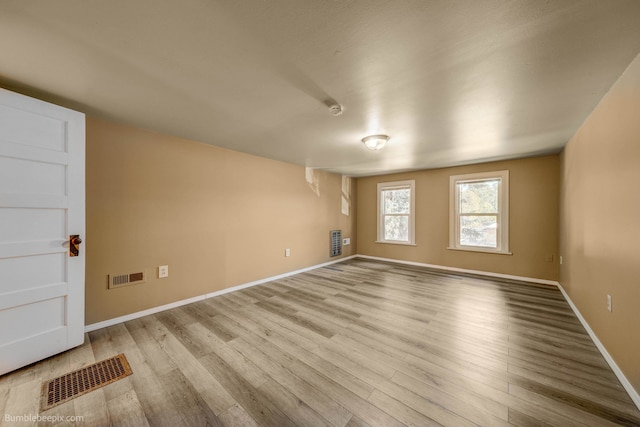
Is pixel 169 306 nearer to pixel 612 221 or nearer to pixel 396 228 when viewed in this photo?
pixel 612 221

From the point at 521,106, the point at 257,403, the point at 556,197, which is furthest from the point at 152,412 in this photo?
the point at 556,197

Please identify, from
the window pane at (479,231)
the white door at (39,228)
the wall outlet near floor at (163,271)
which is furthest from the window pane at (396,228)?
the white door at (39,228)

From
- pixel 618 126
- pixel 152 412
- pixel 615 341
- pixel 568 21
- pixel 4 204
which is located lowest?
pixel 152 412

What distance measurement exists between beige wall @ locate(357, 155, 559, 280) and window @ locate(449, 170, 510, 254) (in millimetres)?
101

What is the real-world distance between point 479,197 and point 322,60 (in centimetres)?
433

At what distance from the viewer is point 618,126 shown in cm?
174

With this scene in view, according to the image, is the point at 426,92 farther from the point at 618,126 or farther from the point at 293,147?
the point at 293,147

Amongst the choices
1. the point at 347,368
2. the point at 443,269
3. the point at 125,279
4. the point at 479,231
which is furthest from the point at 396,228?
the point at 125,279

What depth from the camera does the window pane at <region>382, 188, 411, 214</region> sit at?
545 centimetres

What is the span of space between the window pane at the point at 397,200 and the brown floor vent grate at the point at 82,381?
5.23m

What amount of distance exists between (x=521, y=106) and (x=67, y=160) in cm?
402

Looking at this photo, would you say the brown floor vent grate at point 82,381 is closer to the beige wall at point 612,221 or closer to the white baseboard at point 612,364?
the white baseboard at point 612,364

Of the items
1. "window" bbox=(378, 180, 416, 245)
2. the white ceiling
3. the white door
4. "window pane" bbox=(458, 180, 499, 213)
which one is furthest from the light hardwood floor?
"window" bbox=(378, 180, 416, 245)

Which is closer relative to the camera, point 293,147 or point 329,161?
point 293,147
